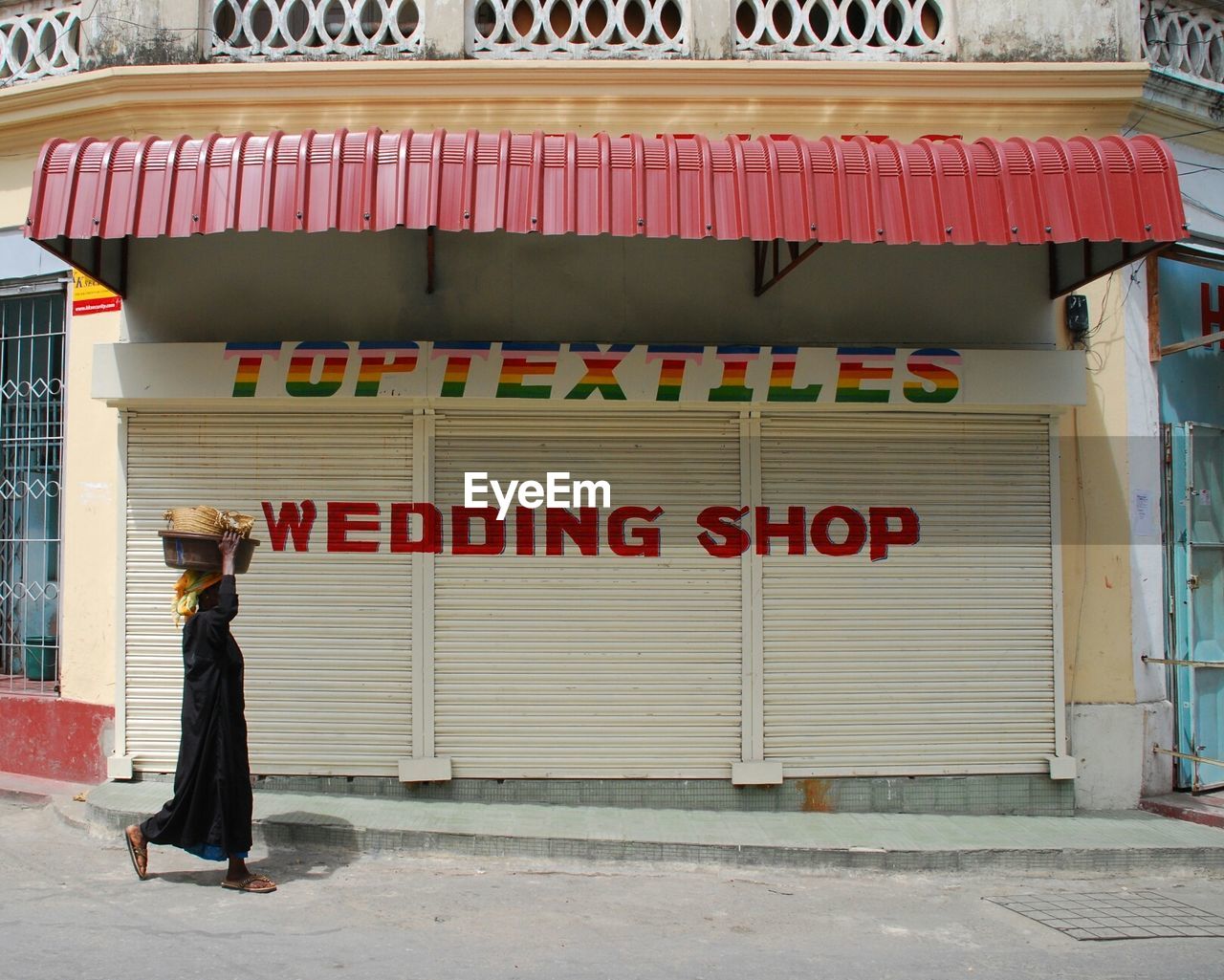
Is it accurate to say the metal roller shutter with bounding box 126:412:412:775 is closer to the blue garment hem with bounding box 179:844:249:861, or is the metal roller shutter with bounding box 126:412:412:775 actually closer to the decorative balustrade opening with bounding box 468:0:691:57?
the blue garment hem with bounding box 179:844:249:861

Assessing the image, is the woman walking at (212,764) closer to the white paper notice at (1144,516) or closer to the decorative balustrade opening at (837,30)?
the decorative balustrade opening at (837,30)

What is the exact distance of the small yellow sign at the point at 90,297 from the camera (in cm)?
802

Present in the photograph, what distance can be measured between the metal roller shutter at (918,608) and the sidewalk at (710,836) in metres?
0.55

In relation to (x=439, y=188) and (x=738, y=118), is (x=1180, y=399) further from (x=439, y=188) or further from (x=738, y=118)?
(x=439, y=188)

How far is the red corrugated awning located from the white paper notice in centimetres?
213

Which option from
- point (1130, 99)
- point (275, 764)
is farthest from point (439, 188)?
point (1130, 99)

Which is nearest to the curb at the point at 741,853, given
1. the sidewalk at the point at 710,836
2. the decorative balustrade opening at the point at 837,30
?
the sidewalk at the point at 710,836

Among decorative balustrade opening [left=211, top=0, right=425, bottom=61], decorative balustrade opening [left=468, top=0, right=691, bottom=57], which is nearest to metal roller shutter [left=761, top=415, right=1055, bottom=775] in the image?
decorative balustrade opening [left=468, top=0, right=691, bottom=57]

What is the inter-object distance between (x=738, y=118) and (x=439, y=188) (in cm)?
246

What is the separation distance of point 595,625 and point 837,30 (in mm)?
4451

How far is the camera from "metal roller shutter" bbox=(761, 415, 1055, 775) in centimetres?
761

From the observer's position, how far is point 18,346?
8648 mm

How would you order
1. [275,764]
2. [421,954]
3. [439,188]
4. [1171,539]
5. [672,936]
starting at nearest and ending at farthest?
[421,954], [672,936], [439,188], [275,764], [1171,539]

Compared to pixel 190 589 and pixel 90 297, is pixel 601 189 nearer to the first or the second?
pixel 190 589
